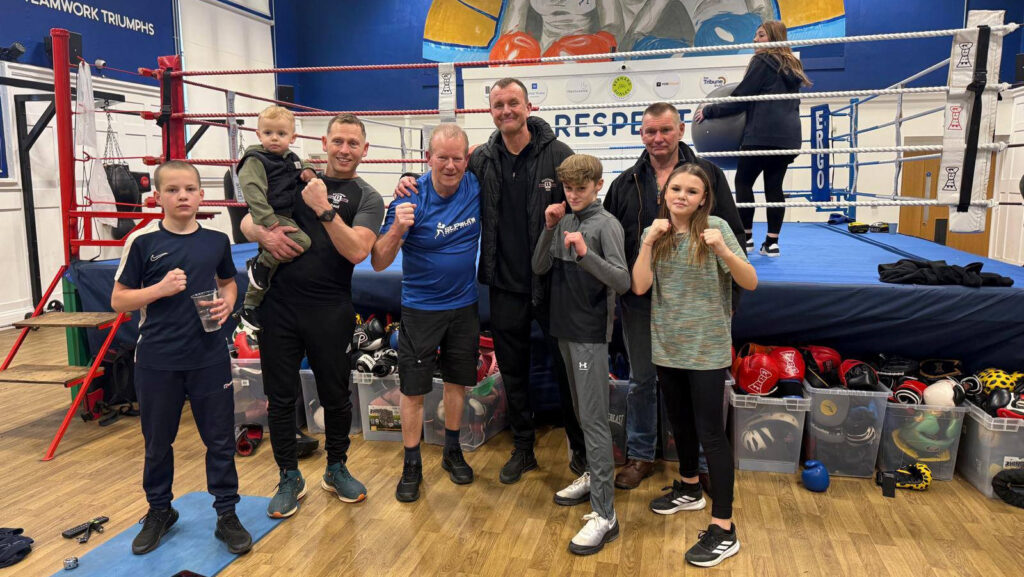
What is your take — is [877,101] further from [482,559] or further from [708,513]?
[482,559]

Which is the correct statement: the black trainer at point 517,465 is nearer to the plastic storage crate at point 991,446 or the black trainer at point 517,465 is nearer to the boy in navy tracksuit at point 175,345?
the boy in navy tracksuit at point 175,345

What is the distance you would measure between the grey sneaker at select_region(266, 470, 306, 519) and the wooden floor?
0.05 m

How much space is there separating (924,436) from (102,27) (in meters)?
8.22

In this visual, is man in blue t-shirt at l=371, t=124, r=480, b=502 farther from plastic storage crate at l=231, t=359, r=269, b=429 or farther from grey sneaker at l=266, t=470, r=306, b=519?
plastic storage crate at l=231, t=359, r=269, b=429

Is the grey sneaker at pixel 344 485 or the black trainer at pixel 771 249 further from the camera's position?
the black trainer at pixel 771 249

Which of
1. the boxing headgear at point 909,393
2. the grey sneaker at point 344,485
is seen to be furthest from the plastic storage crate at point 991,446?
the grey sneaker at point 344,485

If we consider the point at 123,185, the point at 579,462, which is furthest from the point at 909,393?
the point at 123,185

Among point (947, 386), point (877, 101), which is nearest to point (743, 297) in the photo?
point (947, 386)

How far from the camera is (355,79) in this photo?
9.91 metres

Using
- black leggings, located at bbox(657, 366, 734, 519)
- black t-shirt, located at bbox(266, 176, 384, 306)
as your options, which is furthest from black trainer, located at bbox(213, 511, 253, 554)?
black leggings, located at bbox(657, 366, 734, 519)

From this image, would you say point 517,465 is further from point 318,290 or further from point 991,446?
point 991,446

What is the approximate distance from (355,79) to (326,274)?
8.39 m

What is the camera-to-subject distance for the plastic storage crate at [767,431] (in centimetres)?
278

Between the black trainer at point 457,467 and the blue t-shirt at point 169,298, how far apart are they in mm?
1095
